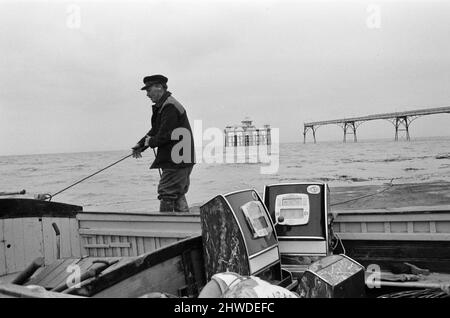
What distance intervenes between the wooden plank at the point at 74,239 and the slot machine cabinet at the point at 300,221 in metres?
2.80

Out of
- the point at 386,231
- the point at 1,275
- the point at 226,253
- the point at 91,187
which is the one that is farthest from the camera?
the point at 91,187

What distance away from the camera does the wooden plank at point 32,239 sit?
4.82 m

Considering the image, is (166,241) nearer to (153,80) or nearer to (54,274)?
(54,274)

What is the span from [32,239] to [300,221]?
129 inches

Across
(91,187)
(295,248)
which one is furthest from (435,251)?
(91,187)

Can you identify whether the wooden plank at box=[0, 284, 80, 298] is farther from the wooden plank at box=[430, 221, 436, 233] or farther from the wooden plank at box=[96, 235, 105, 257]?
the wooden plank at box=[430, 221, 436, 233]

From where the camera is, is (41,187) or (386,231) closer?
(386,231)

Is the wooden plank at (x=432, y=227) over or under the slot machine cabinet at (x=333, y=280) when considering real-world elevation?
over

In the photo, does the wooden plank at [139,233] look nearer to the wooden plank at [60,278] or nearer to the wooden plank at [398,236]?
the wooden plank at [60,278]

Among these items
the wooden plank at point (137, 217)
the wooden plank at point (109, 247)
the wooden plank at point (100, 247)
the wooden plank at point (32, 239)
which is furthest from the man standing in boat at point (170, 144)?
the wooden plank at point (32, 239)

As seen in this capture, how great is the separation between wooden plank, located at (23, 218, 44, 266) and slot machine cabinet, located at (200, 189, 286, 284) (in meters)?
2.68
